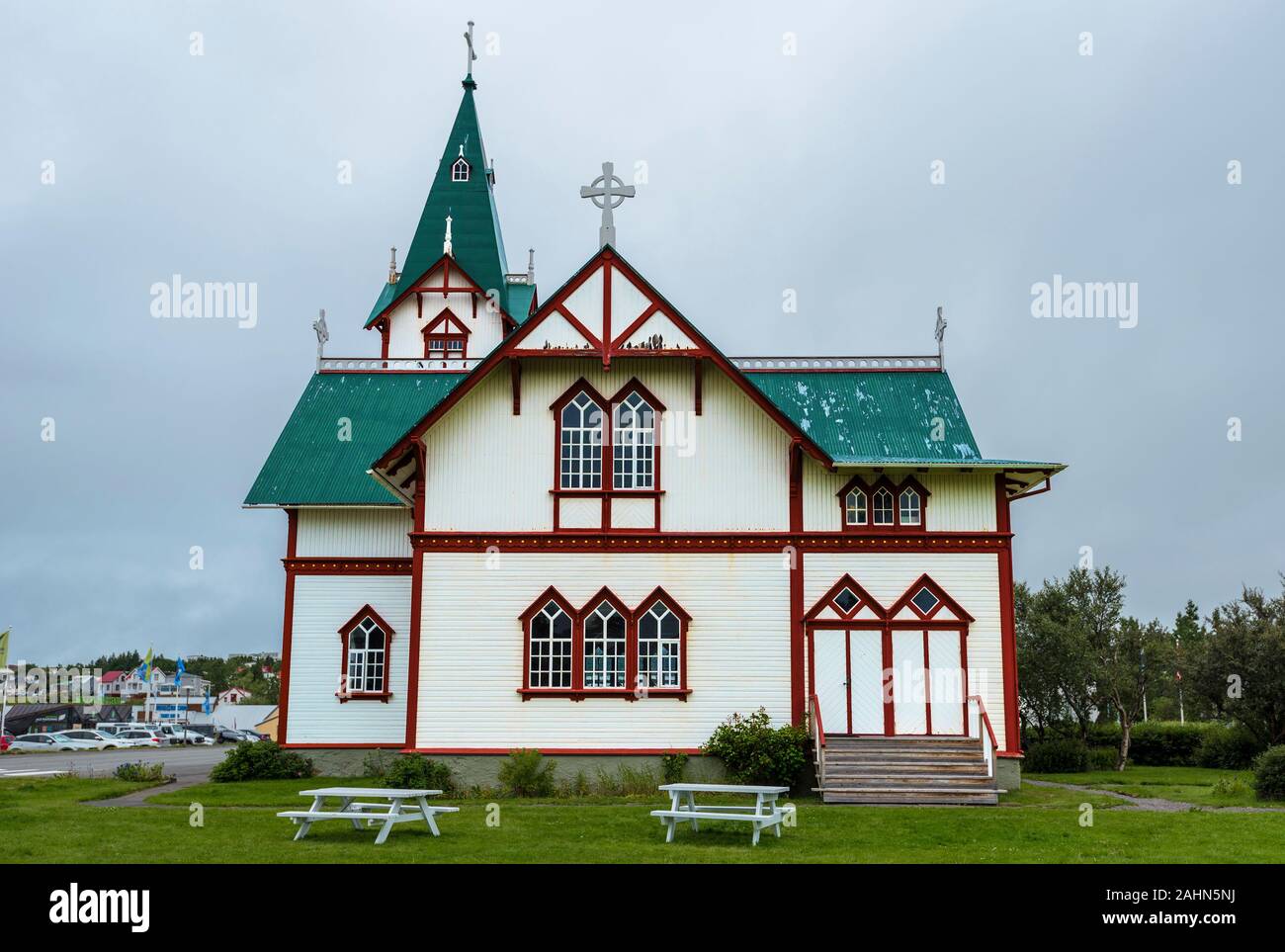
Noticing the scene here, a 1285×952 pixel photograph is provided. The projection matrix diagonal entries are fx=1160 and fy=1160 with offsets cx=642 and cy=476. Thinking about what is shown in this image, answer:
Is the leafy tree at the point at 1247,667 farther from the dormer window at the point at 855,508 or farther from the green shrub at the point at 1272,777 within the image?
the dormer window at the point at 855,508

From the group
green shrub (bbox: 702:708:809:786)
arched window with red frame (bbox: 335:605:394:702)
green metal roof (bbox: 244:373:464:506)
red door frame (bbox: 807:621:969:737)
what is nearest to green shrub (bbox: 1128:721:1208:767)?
red door frame (bbox: 807:621:969:737)

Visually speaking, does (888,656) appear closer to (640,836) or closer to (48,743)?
(640,836)

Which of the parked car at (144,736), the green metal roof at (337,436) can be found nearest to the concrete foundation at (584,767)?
the green metal roof at (337,436)

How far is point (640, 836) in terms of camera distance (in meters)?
16.2

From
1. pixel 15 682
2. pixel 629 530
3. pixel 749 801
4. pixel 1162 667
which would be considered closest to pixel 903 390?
pixel 629 530

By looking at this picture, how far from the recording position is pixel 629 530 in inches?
947

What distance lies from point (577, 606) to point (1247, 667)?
888 inches

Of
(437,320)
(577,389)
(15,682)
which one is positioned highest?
(437,320)

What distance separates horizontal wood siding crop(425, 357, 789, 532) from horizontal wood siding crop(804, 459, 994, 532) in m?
0.59

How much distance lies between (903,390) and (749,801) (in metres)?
10.7

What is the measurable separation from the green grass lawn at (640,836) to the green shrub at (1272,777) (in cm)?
365

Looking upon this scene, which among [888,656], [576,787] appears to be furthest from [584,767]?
[888,656]

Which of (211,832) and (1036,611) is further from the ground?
(1036,611)
